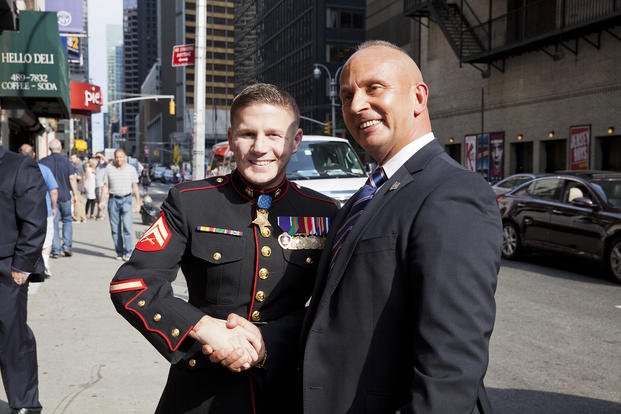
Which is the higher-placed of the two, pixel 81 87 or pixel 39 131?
pixel 81 87

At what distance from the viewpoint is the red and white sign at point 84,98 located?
2375 centimetres

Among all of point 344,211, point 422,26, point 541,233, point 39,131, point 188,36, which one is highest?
point 188,36

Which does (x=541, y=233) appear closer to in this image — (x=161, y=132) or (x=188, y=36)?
(x=188, y=36)

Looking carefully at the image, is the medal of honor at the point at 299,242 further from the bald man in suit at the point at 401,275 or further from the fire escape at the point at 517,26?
the fire escape at the point at 517,26

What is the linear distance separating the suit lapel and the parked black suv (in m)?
8.93

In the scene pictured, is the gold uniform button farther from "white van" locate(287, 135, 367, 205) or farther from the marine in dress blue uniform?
"white van" locate(287, 135, 367, 205)

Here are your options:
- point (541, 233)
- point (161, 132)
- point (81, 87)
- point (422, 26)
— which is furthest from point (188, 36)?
point (541, 233)

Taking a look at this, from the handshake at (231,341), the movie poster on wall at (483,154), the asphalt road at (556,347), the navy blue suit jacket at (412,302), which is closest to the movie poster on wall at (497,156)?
the movie poster on wall at (483,154)

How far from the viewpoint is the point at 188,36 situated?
118m

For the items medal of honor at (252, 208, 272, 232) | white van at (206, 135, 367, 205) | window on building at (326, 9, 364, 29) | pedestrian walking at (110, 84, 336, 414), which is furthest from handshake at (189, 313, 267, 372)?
window on building at (326, 9, 364, 29)

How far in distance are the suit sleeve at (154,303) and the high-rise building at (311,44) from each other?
194 feet

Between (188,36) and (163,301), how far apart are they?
123 metres

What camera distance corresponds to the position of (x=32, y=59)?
512 inches

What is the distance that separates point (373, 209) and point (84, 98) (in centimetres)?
2444
